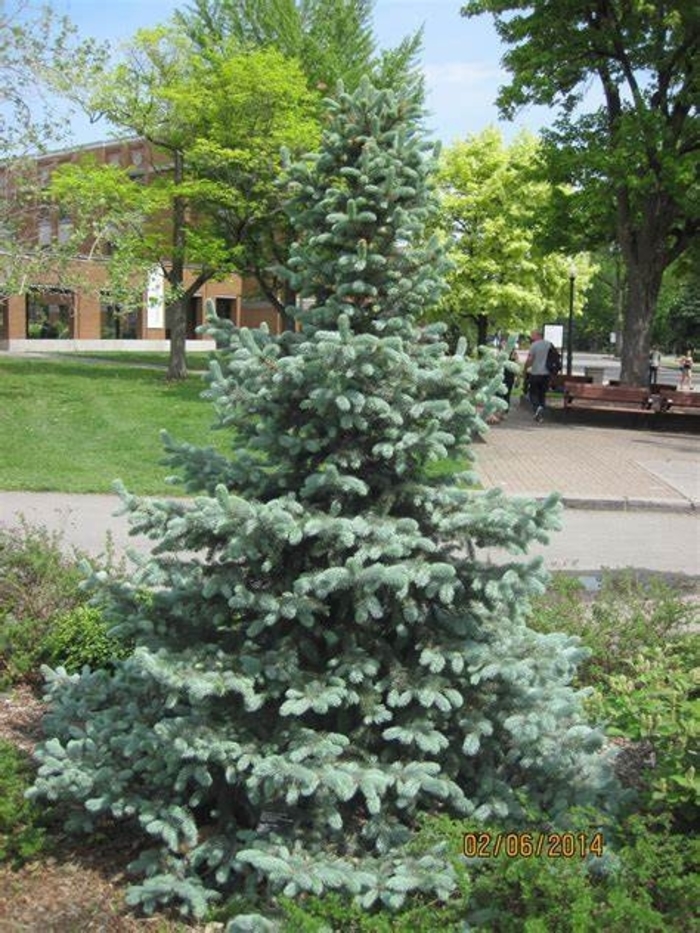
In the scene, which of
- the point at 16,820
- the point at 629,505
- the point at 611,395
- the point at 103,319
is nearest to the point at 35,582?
the point at 16,820

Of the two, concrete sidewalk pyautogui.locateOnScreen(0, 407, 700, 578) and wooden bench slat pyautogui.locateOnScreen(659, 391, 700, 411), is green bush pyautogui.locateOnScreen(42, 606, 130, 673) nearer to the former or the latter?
concrete sidewalk pyautogui.locateOnScreen(0, 407, 700, 578)

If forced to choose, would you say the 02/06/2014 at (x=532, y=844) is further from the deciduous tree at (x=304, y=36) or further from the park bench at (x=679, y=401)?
the deciduous tree at (x=304, y=36)

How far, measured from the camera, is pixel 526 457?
1564cm

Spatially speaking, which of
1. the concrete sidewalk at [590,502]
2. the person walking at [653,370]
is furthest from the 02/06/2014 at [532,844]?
the person walking at [653,370]

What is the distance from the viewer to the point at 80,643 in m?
5.17

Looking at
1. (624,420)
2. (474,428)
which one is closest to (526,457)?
(624,420)

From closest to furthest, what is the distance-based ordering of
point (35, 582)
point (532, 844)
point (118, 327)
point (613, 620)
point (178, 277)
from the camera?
point (532, 844) < point (613, 620) < point (35, 582) < point (178, 277) < point (118, 327)

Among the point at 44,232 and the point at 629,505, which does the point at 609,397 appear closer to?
the point at 629,505

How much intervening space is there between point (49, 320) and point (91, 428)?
37207mm

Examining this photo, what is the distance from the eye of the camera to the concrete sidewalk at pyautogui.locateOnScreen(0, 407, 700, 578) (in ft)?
30.7

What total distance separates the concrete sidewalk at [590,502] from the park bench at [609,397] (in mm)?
2467

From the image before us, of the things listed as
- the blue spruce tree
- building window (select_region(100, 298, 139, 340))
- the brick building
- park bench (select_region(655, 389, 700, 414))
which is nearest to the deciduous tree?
the brick building

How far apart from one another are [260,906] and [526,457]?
41.8 feet

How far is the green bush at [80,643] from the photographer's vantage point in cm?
506
